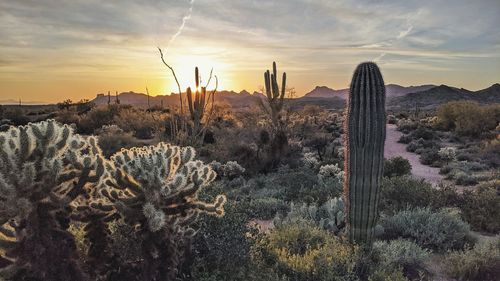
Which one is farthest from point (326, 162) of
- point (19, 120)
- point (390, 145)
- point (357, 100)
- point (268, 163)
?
point (19, 120)

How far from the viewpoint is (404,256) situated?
6535 mm

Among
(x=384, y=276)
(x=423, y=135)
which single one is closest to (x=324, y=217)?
(x=384, y=276)

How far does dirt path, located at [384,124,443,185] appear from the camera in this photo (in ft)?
52.9

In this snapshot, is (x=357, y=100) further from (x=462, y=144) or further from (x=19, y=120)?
(x=19, y=120)

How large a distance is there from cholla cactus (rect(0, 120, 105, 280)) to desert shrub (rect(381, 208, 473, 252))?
219 inches

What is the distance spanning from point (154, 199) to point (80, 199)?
26.1 inches

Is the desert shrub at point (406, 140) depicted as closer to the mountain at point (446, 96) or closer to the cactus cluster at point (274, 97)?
the cactus cluster at point (274, 97)

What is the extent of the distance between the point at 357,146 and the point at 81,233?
155 inches

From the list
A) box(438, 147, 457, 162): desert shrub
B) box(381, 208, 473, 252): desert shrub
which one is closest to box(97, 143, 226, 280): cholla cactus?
box(381, 208, 473, 252): desert shrub

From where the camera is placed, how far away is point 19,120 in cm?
3362

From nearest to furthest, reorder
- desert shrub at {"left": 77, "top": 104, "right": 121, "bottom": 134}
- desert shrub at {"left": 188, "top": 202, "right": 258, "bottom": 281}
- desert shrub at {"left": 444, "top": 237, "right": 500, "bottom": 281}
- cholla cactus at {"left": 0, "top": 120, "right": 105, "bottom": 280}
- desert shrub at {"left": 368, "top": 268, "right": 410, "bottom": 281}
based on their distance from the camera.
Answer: cholla cactus at {"left": 0, "top": 120, "right": 105, "bottom": 280}
desert shrub at {"left": 188, "top": 202, "right": 258, "bottom": 281}
desert shrub at {"left": 368, "top": 268, "right": 410, "bottom": 281}
desert shrub at {"left": 444, "top": 237, "right": 500, "bottom": 281}
desert shrub at {"left": 77, "top": 104, "right": 121, "bottom": 134}

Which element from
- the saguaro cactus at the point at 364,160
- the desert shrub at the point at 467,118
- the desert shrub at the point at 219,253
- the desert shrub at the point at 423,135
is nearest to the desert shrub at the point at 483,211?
the saguaro cactus at the point at 364,160

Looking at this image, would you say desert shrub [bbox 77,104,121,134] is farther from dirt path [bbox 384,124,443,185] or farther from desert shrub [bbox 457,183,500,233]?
desert shrub [bbox 457,183,500,233]

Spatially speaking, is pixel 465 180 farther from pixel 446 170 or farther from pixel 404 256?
pixel 404 256
